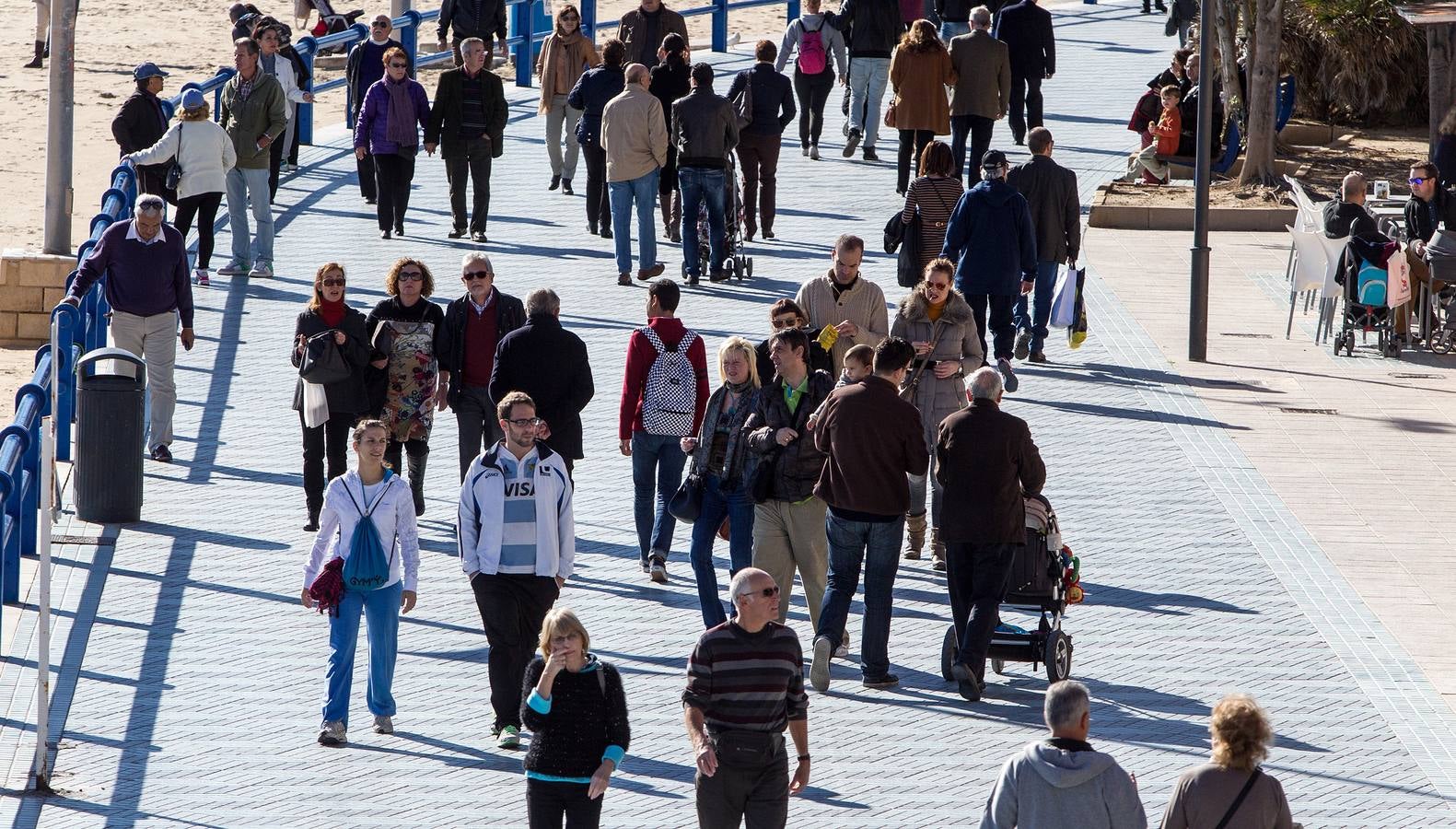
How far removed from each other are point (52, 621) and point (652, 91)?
10347 mm

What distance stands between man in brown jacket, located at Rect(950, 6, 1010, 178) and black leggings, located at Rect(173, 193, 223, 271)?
23.5 ft

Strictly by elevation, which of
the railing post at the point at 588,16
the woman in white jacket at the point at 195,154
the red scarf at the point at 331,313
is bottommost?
the red scarf at the point at 331,313

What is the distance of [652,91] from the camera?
20.4 meters

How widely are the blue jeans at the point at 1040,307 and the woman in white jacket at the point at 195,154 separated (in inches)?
266

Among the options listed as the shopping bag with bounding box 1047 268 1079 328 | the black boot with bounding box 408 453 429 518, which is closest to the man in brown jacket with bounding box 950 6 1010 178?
the shopping bag with bounding box 1047 268 1079 328

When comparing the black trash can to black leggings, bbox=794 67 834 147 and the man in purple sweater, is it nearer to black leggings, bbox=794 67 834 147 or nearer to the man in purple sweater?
the man in purple sweater

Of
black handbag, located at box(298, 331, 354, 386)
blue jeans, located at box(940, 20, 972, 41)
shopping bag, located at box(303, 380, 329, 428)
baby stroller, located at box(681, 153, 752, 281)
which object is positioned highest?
blue jeans, located at box(940, 20, 972, 41)

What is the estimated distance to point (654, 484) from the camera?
1228 cm

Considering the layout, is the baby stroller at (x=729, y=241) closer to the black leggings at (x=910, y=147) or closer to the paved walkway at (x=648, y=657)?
the paved walkway at (x=648, y=657)

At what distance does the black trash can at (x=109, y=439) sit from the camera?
13070 millimetres

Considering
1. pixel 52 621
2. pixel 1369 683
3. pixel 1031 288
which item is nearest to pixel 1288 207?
pixel 1031 288

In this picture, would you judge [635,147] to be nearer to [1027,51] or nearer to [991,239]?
[991,239]

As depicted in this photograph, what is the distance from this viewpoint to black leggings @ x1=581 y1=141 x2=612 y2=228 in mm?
20141

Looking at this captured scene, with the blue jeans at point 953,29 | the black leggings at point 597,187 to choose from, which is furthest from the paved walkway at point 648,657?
the blue jeans at point 953,29
